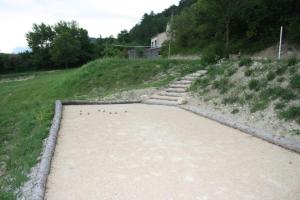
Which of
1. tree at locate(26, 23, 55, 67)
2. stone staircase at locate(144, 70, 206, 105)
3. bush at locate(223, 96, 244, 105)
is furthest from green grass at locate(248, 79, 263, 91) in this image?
tree at locate(26, 23, 55, 67)

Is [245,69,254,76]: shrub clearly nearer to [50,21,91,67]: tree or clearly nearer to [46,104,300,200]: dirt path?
[46,104,300,200]: dirt path

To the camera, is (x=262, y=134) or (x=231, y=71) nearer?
(x=262, y=134)

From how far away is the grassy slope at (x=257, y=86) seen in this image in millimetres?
7055

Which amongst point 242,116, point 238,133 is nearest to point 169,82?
point 242,116

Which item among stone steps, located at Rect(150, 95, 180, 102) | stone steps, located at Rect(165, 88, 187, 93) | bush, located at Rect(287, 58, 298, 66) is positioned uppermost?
bush, located at Rect(287, 58, 298, 66)

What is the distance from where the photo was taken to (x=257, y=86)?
820 cm

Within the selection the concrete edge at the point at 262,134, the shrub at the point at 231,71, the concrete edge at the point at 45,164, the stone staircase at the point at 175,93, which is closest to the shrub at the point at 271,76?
the shrub at the point at 231,71

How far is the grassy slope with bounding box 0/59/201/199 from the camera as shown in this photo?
16.5 feet

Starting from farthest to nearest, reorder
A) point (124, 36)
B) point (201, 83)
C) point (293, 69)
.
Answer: point (124, 36) → point (201, 83) → point (293, 69)

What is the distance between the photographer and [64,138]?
5.79m

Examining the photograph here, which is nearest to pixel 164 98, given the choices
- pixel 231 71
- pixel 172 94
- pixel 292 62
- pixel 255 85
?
pixel 172 94

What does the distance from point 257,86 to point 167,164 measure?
4.71 meters

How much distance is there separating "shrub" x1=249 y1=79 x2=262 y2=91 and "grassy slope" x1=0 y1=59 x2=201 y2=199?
13.9 ft

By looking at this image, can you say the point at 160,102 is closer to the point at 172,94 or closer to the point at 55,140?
the point at 172,94
